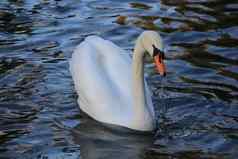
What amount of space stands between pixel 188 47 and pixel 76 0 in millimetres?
3614

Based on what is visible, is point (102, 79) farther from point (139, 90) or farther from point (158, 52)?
point (158, 52)

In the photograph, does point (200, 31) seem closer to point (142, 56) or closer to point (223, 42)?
point (223, 42)

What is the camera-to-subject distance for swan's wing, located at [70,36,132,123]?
30.2 feet

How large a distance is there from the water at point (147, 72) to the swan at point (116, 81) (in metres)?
0.18

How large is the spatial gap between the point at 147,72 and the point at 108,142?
2.28 metres

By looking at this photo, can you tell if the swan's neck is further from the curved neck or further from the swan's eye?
the swan's eye

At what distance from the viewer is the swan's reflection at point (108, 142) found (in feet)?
27.7

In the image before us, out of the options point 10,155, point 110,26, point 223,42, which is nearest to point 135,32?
point 110,26

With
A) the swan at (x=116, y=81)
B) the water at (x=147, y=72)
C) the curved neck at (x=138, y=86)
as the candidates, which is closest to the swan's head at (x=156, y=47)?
the swan at (x=116, y=81)

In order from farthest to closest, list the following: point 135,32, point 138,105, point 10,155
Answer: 1. point 135,32
2. point 138,105
3. point 10,155

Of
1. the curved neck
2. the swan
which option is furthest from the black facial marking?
the curved neck

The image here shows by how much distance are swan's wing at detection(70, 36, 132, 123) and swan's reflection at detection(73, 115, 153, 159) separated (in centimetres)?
15

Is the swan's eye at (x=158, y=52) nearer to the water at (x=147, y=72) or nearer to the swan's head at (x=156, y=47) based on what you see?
the swan's head at (x=156, y=47)

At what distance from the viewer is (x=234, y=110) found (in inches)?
368
